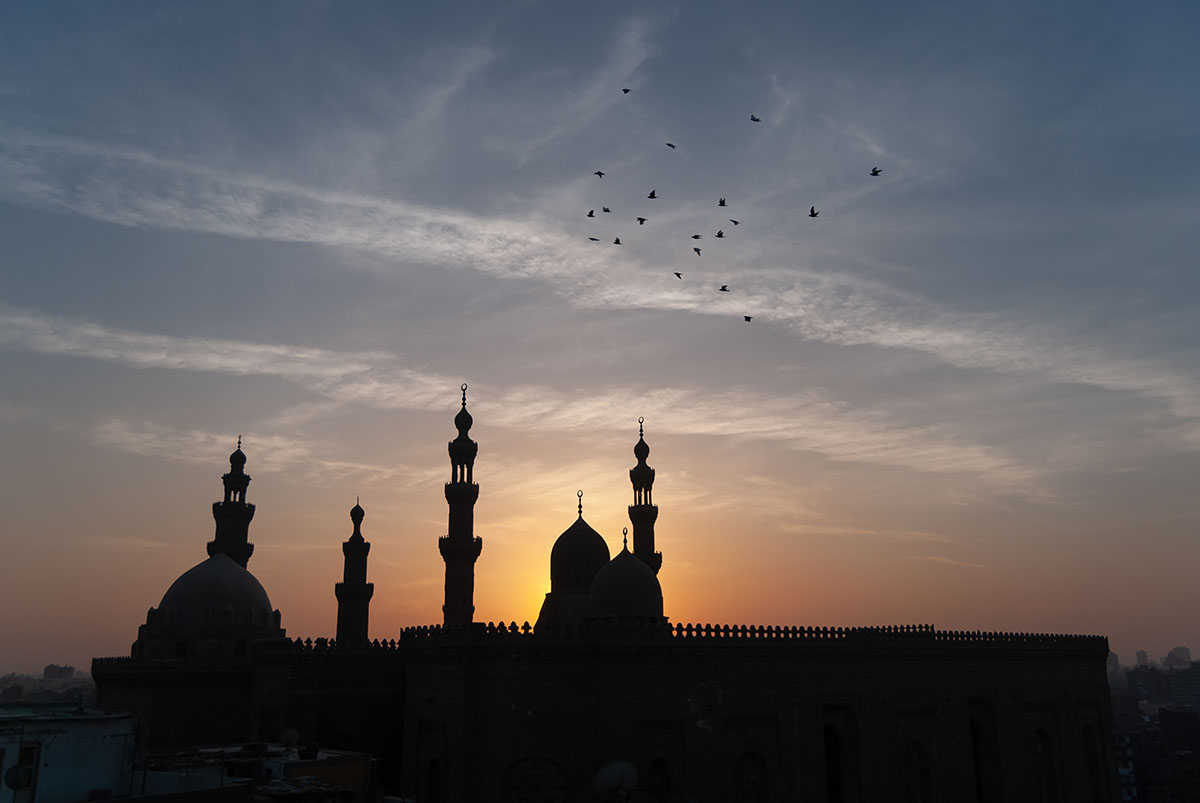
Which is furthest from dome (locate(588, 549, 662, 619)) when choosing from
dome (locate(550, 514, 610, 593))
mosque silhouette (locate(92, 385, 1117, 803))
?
dome (locate(550, 514, 610, 593))

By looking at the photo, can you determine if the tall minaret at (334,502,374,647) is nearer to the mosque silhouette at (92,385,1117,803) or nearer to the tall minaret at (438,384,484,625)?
the mosque silhouette at (92,385,1117,803)

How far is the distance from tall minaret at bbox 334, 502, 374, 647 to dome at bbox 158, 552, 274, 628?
4.22 meters

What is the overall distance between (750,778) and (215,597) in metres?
22.3

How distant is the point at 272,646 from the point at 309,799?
51.6 ft

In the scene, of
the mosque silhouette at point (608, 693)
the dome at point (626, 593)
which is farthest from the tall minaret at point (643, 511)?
the dome at point (626, 593)

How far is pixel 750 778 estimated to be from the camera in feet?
91.3

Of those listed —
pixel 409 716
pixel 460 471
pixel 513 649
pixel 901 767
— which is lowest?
pixel 901 767

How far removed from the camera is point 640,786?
82.5ft

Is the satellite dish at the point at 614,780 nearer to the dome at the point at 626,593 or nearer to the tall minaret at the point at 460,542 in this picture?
the dome at the point at 626,593

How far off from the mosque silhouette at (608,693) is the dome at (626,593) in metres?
0.06

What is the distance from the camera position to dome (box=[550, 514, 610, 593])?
38688 millimetres

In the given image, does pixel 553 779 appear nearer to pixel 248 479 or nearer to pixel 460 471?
pixel 460 471

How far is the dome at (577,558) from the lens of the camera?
127 feet

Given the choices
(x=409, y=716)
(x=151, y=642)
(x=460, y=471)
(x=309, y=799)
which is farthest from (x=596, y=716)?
(x=151, y=642)
